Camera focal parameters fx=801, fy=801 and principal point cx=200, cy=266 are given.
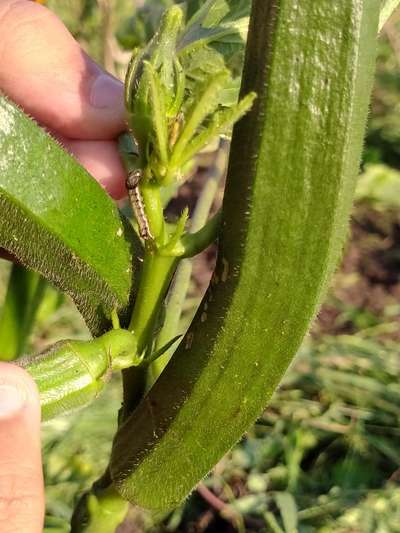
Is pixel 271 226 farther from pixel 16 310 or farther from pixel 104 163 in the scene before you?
pixel 16 310

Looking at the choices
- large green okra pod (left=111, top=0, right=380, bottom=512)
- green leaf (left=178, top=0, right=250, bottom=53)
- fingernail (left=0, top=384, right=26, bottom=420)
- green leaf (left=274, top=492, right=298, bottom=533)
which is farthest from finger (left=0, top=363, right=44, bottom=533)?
green leaf (left=274, top=492, right=298, bottom=533)

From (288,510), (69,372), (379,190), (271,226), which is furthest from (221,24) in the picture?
(379,190)

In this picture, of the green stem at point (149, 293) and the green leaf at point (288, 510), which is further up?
the green stem at point (149, 293)

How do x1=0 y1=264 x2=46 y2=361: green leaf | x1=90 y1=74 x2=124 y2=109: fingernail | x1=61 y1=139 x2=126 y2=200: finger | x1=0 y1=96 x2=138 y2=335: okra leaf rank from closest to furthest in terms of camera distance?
x1=0 y1=96 x2=138 y2=335: okra leaf < x1=90 y1=74 x2=124 y2=109: fingernail < x1=61 y1=139 x2=126 y2=200: finger < x1=0 y1=264 x2=46 y2=361: green leaf

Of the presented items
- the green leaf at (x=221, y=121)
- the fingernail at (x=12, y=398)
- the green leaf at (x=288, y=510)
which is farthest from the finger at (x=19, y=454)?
the green leaf at (x=288, y=510)

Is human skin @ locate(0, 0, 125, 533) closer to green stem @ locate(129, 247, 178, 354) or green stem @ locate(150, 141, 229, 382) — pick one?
green stem @ locate(150, 141, 229, 382)

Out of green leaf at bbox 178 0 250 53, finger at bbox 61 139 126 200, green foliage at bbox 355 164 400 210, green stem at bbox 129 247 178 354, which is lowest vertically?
green foliage at bbox 355 164 400 210

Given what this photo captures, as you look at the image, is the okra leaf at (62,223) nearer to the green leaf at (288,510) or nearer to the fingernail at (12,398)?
the fingernail at (12,398)

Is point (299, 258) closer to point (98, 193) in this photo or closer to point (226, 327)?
point (226, 327)
